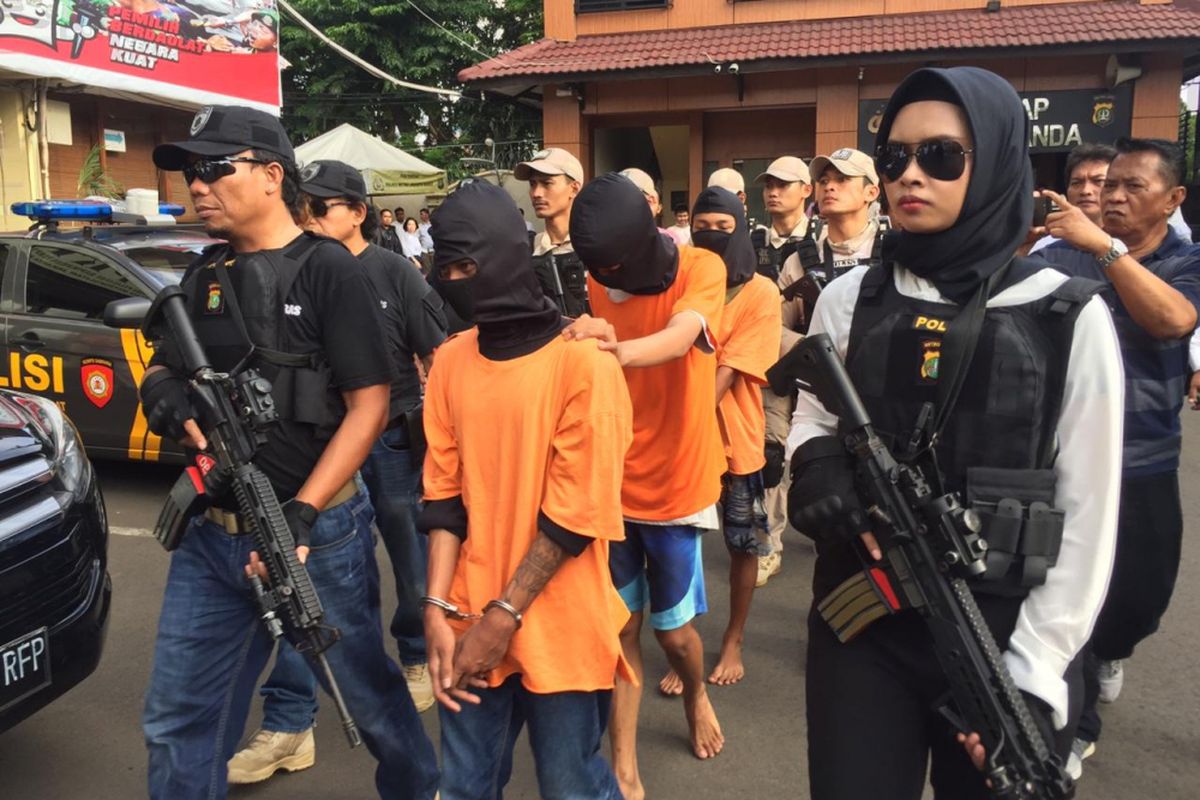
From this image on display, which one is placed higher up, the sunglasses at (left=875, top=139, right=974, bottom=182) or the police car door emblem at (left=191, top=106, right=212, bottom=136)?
the police car door emblem at (left=191, top=106, right=212, bottom=136)

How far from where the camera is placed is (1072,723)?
67.6 inches

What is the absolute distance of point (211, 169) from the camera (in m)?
2.28

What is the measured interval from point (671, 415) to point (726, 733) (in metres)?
1.23

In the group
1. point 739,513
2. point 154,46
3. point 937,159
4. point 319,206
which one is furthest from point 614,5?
point 937,159

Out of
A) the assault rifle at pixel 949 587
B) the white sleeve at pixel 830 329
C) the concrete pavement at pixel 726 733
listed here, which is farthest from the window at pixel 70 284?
the assault rifle at pixel 949 587

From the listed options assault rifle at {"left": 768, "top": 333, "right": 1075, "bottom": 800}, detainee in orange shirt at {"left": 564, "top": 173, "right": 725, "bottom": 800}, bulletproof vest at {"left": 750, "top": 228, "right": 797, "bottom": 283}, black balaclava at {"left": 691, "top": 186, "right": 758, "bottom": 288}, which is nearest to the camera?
assault rifle at {"left": 768, "top": 333, "right": 1075, "bottom": 800}

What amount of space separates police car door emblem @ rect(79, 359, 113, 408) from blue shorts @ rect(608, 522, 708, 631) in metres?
4.51

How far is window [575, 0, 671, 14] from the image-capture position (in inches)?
555

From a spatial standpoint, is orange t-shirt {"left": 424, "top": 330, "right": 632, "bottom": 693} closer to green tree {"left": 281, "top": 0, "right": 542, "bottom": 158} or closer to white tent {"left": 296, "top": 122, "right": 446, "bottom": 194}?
white tent {"left": 296, "top": 122, "right": 446, "bottom": 194}

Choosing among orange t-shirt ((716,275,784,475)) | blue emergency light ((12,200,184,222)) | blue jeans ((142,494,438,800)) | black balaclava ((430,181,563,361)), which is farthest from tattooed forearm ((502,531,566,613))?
blue emergency light ((12,200,184,222))

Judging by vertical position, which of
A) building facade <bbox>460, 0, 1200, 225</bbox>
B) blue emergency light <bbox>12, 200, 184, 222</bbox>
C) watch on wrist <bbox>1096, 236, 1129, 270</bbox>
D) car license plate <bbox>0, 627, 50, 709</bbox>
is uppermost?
building facade <bbox>460, 0, 1200, 225</bbox>

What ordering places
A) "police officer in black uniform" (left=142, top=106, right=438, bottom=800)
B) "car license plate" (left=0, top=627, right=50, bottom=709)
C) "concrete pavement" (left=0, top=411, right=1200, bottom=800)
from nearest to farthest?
"police officer in black uniform" (left=142, top=106, right=438, bottom=800) < "car license plate" (left=0, top=627, right=50, bottom=709) < "concrete pavement" (left=0, top=411, right=1200, bottom=800)

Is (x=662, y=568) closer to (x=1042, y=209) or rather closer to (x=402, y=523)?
(x=402, y=523)

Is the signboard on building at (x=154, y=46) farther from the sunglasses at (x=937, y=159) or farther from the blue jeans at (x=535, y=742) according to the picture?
the sunglasses at (x=937, y=159)
